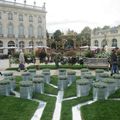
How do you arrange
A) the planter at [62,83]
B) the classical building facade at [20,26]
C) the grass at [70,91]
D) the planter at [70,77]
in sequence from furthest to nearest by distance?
the classical building facade at [20,26], the planter at [70,77], the planter at [62,83], the grass at [70,91]

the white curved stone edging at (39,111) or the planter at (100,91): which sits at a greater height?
the planter at (100,91)

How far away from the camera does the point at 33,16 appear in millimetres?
67562

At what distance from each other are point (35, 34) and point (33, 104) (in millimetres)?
57856

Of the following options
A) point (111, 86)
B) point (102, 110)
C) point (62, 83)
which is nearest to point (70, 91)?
point (62, 83)

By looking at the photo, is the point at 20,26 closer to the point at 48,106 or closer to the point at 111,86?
the point at 111,86

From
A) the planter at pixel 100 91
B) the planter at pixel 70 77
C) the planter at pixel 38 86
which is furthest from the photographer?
the planter at pixel 70 77

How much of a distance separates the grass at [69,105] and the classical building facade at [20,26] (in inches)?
1909

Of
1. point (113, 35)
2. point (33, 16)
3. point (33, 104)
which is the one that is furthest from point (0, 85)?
point (113, 35)

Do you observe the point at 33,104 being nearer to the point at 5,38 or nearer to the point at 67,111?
the point at 67,111

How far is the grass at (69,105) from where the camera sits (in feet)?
30.6

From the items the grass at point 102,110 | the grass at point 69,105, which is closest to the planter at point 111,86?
the grass at point 69,105

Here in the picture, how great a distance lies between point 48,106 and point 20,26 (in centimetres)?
5591

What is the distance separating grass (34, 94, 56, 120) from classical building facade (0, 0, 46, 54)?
47.6m

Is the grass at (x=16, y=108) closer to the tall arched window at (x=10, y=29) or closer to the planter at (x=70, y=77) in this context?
the planter at (x=70, y=77)
